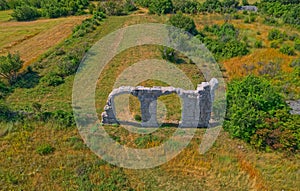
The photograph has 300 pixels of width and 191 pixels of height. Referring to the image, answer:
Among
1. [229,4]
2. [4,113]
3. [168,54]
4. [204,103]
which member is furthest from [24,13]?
[204,103]

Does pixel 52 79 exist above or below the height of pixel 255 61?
below

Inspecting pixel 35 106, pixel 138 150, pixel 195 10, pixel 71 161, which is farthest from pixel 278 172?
pixel 195 10

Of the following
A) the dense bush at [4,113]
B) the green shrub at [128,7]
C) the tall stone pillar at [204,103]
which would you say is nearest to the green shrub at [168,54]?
the tall stone pillar at [204,103]

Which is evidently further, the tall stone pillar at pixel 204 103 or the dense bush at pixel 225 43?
the dense bush at pixel 225 43

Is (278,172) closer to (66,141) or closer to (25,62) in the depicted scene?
(66,141)

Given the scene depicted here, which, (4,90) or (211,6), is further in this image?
(211,6)

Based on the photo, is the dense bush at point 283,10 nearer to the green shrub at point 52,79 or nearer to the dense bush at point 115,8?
the dense bush at point 115,8

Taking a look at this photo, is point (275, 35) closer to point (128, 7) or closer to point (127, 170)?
point (128, 7)

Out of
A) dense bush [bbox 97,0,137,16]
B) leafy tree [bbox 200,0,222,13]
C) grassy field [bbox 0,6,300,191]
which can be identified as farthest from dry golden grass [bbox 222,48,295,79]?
dense bush [bbox 97,0,137,16]
